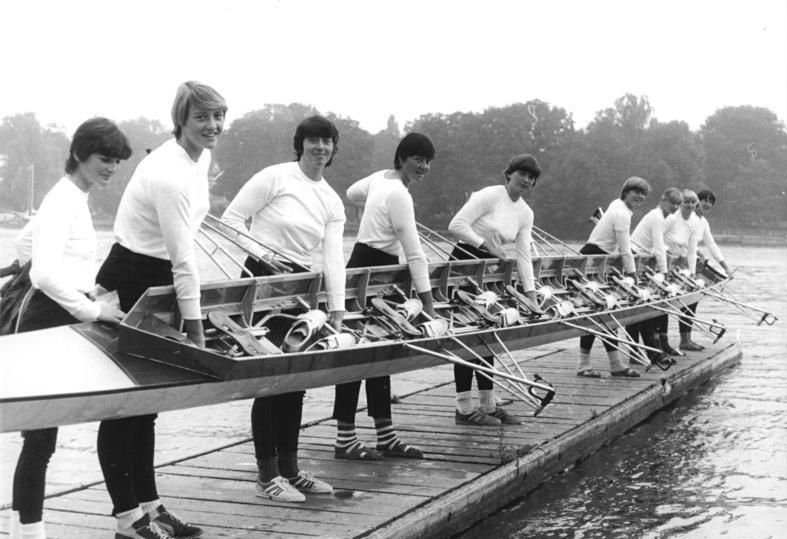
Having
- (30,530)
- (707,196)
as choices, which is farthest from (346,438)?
(707,196)

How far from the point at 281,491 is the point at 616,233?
6.33 m

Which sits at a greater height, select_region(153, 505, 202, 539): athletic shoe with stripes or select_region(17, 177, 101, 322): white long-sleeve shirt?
select_region(17, 177, 101, 322): white long-sleeve shirt

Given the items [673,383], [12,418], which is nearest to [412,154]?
[12,418]

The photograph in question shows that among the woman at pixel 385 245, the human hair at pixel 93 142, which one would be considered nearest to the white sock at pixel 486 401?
the woman at pixel 385 245

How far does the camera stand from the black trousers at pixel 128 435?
4461 millimetres

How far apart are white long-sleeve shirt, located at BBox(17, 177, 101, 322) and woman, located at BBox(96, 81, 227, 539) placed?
226mm

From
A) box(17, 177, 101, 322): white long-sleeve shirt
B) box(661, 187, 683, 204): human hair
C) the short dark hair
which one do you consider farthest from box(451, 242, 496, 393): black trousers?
box(661, 187, 683, 204): human hair

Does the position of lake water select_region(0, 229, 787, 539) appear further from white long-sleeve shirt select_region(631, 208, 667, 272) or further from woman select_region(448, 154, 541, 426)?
white long-sleeve shirt select_region(631, 208, 667, 272)

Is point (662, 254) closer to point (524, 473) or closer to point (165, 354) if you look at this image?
point (524, 473)

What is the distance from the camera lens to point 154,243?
176 inches

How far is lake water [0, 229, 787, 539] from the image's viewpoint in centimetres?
692

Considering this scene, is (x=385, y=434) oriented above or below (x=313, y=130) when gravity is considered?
below

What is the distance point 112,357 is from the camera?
455 cm

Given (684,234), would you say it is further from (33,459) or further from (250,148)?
(250,148)
